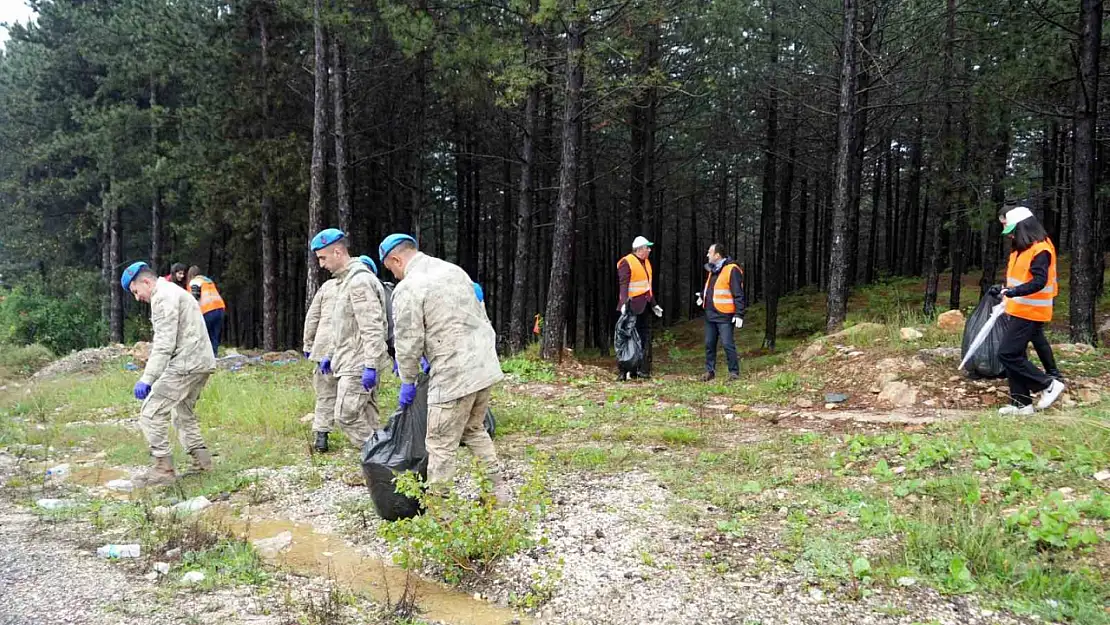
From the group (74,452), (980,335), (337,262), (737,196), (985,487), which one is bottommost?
(74,452)

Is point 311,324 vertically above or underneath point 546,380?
above

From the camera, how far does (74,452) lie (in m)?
7.32

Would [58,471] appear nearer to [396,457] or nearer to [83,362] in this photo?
[396,457]

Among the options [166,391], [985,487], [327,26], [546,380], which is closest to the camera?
[985,487]

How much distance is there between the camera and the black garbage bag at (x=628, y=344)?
10.4m

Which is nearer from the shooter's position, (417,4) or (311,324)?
(311,324)

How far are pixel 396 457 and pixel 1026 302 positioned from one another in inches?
227

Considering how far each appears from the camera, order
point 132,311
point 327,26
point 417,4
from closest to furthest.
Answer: point 417,4, point 327,26, point 132,311

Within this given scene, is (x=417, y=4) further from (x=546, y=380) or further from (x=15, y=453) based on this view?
(x=15, y=453)

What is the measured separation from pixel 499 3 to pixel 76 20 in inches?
647

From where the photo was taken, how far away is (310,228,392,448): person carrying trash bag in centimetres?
567

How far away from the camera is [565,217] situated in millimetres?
11750

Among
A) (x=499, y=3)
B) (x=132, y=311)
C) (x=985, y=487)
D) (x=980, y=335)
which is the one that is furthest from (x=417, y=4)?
(x=132, y=311)

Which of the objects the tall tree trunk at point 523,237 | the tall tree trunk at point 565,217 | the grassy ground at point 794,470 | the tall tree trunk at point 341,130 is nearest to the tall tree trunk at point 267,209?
the tall tree trunk at point 341,130
